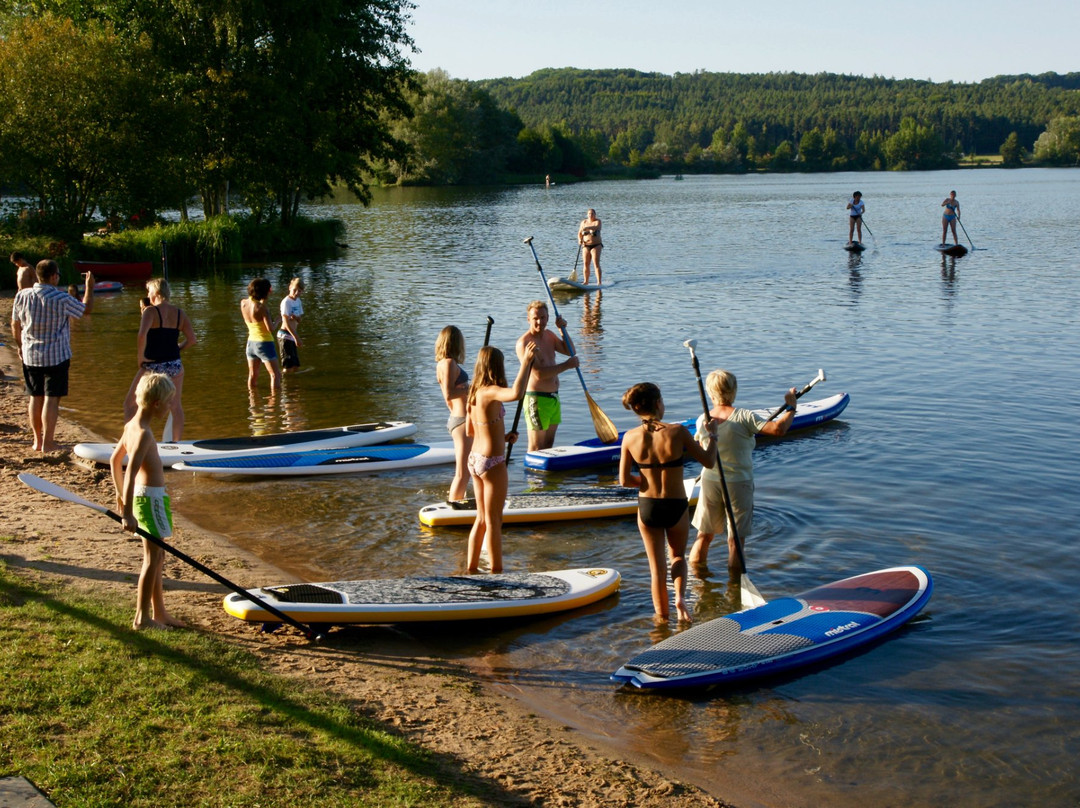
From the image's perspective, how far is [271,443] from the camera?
11430mm

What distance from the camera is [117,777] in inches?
174

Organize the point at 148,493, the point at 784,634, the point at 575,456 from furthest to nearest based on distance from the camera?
the point at 575,456 → the point at 784,634 → the point at 148,493

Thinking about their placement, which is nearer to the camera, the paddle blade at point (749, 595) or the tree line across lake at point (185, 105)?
the paddle blade at point (749, 595)

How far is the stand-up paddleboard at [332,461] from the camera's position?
10797 mm

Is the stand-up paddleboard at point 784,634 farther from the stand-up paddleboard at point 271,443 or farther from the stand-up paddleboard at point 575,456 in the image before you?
the stand-up paddleboard at point 271,443

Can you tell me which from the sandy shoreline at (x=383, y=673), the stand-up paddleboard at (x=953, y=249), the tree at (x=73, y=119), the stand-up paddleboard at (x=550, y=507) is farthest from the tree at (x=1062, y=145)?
the sandy shoreline at (x=383, y=673)

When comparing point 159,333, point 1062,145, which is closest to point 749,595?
point 159,333

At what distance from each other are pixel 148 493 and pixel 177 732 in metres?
1.77

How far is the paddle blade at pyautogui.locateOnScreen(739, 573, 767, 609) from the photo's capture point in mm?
7277

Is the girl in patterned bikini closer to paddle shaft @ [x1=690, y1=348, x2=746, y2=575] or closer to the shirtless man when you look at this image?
paddle shaft @ [x1=690, y1=348, x2=746, y2=575]

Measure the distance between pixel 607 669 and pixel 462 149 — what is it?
95.6 meters

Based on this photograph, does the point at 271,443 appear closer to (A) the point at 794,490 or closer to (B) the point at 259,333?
(B) the point at 259,333

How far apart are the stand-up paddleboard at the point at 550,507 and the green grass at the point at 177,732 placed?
3.27 meters

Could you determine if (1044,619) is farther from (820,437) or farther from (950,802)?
(820,437)
